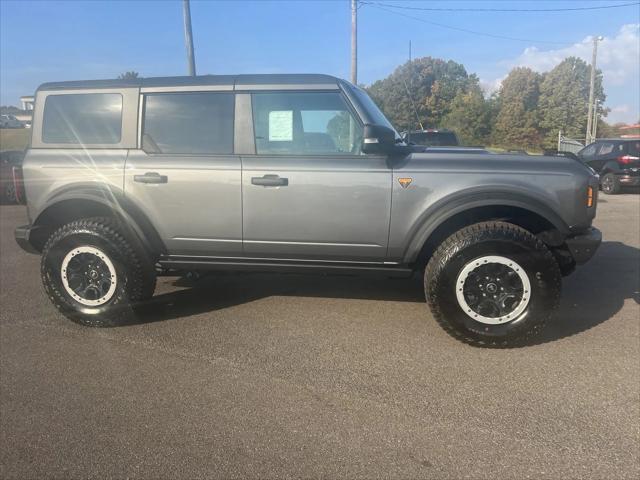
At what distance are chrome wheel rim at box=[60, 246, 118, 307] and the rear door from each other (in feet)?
1.86

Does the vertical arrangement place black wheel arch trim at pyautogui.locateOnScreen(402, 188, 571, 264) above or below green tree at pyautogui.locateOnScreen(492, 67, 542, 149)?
below

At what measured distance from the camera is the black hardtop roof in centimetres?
389

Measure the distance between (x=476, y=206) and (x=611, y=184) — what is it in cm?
1253

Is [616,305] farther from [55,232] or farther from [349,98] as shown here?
[55,232]

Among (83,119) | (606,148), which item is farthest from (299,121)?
(606,148)

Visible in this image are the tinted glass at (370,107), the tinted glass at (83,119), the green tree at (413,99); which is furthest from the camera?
the green tree at (413,99)

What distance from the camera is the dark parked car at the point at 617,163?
1344cm

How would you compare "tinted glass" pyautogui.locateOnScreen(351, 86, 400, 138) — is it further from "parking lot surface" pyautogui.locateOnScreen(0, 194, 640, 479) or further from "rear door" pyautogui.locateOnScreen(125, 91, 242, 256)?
"parking lot surface" pyautogui.locateOnScreen(0, 194, 640, 479)

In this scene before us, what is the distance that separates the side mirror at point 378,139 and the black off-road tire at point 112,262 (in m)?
2.02

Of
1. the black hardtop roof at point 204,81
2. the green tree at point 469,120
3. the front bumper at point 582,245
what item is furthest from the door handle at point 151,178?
the green tree at point 469,120

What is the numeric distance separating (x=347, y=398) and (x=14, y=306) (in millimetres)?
3463

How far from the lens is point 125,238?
13.1ft

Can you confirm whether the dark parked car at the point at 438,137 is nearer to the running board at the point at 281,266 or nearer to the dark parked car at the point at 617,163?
the dark parked car at the point at 617,163

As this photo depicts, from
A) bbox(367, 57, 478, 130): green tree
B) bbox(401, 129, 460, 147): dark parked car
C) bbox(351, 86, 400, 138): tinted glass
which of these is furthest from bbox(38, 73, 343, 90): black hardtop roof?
bbox(401, 129, 460, 147): dark parked car
